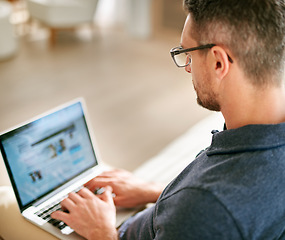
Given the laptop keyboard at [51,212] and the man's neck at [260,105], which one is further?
the laptop keyboard at [51,212]

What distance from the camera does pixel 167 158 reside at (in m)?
1.60

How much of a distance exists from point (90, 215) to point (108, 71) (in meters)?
2.75

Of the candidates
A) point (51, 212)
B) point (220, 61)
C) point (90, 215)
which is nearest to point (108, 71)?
point (51, 212)

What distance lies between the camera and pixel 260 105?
88 cm

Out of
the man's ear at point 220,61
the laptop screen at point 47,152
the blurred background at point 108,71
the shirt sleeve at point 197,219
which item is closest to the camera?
the shirt sleeve at point 197,219

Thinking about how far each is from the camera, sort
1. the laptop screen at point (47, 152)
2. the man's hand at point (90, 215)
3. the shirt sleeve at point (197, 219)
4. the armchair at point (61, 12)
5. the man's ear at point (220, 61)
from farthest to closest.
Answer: the armchair at point (61, 12)
the laptop screen at point (47, 152)
the man's hand at point (90, 215)
the man's ear at point (220, 61)
the shirt sleeve at point (197, 219)

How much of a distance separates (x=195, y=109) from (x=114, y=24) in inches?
97.6

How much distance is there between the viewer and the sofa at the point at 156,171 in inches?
43.7

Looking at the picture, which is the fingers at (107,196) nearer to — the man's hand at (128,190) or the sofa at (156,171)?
the man's hand at (128,190)

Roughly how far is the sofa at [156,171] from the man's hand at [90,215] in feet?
0.27

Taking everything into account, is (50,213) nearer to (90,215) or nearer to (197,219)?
(90,215)

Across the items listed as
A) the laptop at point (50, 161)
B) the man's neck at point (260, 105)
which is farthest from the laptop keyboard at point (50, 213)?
the man's neck at point (260, 105)

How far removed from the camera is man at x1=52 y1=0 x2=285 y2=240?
2.54 feet

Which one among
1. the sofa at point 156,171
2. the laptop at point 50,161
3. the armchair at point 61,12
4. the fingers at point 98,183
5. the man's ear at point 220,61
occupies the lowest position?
the sofa at point 156,171
